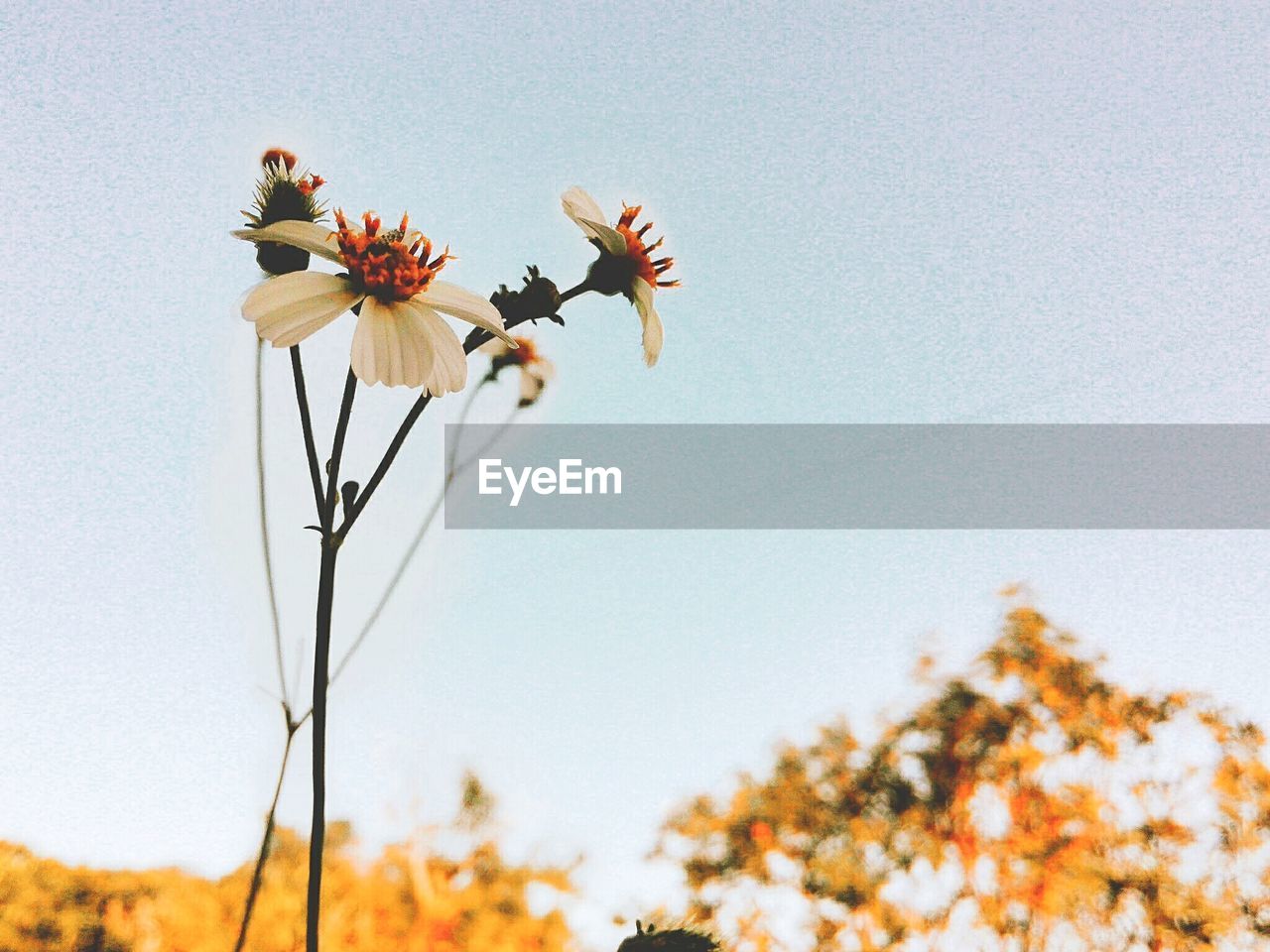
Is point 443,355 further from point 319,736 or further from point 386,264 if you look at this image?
point 319,736

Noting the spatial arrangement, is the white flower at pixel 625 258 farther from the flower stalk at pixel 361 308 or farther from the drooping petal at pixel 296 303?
the drooping petal at pixel 296 303

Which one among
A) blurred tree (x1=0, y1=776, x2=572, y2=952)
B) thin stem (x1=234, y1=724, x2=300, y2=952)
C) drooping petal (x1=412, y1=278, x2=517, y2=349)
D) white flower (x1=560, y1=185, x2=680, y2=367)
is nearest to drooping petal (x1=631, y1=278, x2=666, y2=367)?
white flower (x1=560, y1=185, x2=680, y2=367)

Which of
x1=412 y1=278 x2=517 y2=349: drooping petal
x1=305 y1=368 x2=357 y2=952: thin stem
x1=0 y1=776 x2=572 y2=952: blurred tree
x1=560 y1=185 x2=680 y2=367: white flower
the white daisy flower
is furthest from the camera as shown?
x1=0 y1=776 x2=572 y2=952: blurred tree

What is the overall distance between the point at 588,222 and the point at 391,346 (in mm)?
188

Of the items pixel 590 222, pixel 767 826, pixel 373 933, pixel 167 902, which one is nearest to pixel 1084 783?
pixel 767 826

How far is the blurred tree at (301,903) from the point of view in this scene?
146 cm

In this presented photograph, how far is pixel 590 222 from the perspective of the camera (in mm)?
714

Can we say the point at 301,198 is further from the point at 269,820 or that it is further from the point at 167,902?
the point at 167,902

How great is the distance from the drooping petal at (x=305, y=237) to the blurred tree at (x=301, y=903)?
3.74 feet

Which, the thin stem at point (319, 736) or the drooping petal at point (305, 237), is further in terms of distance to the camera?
the drooping petal at point (305, 237)

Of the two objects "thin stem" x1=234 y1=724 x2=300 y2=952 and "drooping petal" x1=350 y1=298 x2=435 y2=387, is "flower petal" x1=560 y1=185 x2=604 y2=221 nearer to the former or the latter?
"drooping petal" x1=350 y1=298 x2=435 y2=387

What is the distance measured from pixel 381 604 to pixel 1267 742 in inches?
115

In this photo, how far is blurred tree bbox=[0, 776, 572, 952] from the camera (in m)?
1.46

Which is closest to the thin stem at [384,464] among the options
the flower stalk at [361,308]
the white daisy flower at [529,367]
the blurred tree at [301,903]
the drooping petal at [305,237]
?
the flower stalk at [361,308]
